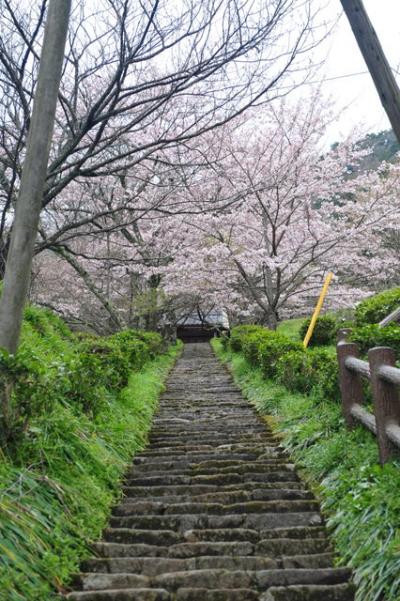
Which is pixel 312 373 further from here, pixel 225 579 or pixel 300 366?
pixel 225 579

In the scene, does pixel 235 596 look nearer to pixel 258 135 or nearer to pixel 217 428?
pixel 217 428

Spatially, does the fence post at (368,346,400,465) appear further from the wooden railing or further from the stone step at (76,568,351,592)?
the stone step at (76,568,351,592)

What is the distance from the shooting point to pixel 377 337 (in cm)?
560

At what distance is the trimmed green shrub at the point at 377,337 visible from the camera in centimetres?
531

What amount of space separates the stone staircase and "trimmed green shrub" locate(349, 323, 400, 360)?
161cm

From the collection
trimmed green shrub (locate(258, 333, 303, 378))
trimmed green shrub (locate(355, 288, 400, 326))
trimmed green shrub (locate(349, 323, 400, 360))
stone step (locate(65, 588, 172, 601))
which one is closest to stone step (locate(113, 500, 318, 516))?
stone step (locate(65, 588, 172, 601))

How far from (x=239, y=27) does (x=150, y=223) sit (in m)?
12.6

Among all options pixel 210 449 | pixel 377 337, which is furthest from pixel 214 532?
pixel 377 337

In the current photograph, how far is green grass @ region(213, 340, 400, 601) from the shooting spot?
9.65 ft

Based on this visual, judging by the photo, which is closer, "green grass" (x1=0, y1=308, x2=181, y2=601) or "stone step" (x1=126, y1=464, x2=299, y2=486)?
"green grass" (x1=0, y1=308, x2=181, y2=601)

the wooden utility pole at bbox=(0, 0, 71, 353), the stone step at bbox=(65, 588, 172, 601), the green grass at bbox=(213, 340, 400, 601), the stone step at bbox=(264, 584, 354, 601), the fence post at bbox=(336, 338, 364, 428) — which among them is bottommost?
the stone step at bbox=(264, 584, 354, 601)

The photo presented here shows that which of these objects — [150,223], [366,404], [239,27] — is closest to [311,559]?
[366,404]

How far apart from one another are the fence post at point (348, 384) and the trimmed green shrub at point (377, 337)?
0.36 m

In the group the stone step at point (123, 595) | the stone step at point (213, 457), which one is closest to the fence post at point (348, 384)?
the stone step at point (213, 457)
